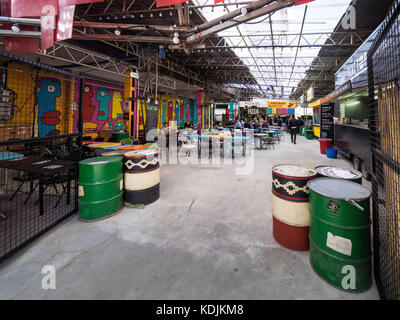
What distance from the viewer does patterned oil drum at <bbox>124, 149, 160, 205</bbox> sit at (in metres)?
Answer: 3.40

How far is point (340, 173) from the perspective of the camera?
2.36 m

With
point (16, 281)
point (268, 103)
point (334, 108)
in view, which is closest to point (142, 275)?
point (16, 281)

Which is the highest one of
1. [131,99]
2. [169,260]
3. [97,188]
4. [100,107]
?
[100,107]

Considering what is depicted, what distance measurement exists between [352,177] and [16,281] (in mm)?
3608

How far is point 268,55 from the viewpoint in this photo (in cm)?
1274

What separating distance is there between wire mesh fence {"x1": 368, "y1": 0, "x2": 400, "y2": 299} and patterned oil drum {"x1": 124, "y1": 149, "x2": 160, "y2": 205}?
121 inches

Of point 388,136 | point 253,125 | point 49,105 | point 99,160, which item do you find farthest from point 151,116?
point 388,136

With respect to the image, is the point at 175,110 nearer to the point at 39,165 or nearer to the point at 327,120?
the point at 327,120

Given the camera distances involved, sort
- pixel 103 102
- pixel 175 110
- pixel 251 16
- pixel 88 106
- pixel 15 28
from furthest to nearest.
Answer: pixel 175 110 → pixel 103 102 → pixel 88 106 → pixel 251 16 → pixel 15 28

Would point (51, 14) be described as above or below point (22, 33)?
below

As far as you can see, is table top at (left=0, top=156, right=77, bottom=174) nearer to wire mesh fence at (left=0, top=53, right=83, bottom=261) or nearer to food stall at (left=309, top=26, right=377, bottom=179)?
wire mesh fence at (left=0, top=53, right=83, bottom=261)

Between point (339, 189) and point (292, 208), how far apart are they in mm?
534

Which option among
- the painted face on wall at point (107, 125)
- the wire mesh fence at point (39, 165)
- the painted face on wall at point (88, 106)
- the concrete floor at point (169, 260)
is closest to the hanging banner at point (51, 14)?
the wire mesh fence at point (39, 165)
